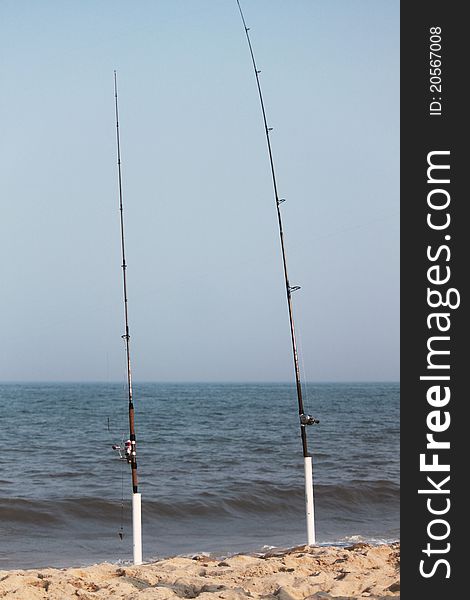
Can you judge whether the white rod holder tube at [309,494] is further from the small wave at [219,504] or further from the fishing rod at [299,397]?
the small wave at [219,504]

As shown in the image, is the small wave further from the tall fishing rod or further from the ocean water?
the tall fishing rod

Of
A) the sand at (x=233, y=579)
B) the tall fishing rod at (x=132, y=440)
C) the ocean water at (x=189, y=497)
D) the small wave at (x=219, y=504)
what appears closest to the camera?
the sand at (x=233, y=579)

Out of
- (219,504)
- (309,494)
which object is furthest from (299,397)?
(219,504)

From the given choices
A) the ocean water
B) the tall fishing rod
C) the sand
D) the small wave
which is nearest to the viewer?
the sand

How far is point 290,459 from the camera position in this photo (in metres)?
16.3

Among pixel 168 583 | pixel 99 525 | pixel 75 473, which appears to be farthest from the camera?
pixel 75 473

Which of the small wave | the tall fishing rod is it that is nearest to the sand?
the tall fishing rod

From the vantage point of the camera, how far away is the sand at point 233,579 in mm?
4922

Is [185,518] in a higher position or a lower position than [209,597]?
lower

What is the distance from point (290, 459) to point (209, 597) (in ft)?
38.4

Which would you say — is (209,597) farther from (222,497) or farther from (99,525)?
(222,497)

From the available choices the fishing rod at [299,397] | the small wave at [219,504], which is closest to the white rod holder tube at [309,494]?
the fishing rod at [299,397]

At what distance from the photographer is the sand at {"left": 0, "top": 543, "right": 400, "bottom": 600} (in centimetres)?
492

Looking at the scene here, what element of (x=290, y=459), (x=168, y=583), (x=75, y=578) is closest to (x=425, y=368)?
(x=168, y=583)
